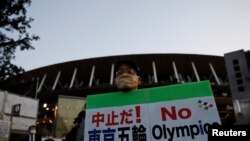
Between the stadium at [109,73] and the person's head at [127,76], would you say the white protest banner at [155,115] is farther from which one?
the stadium at [109,73]

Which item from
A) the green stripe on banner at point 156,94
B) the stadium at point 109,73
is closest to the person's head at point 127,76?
the green stripe on banner at point 156,94

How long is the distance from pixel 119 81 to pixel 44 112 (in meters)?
43.7

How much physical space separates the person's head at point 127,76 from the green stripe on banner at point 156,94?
0.08m

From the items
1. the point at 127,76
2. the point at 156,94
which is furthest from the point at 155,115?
the point at 127,76

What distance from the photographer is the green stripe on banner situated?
10.6ft

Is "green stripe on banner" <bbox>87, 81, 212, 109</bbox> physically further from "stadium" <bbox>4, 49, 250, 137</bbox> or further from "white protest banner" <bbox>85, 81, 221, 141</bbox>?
"stadium" <bbox>4, 49, 250, 137</bbox>

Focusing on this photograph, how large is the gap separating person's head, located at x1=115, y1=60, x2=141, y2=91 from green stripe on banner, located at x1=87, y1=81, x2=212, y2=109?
0.08m

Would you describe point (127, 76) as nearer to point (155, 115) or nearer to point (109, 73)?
point (155, 115)

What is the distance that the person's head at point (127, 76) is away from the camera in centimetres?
345

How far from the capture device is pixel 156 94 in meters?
3.37

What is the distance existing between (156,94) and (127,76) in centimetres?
42

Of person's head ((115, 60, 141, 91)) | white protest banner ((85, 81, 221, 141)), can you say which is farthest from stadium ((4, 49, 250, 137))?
white protest banner ((85, 81, 221, 141))

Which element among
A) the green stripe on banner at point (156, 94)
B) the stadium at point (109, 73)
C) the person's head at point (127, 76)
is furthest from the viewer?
the stadium at point (109, 73)

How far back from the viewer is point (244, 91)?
13.0m
